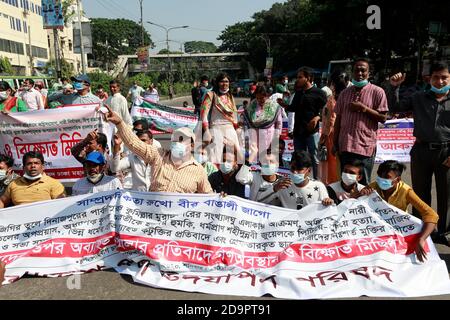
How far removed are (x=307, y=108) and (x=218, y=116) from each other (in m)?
1.18

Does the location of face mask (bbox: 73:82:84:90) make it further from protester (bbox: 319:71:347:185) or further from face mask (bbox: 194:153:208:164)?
protester (bbox: 319:71:347:185)

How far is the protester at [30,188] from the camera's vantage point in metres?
4.57

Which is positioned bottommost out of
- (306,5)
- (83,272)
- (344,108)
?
(83,272)

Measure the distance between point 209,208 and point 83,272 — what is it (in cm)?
124

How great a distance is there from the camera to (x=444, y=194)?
180 inches

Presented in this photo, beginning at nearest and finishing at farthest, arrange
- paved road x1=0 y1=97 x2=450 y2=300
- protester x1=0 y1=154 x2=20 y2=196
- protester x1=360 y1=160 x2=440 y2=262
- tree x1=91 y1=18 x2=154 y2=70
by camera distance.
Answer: paved road x1=0 y1=97 x2=450 y2=300, protester x1=360 y1=160 x2=440 y2=262, protester x1=0 y1=154 x2=20 y2=196, tree x1=91 y1=18 x2=154 y2=70

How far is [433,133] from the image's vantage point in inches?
173

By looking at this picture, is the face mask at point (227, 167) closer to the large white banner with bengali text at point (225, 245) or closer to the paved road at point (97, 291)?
the large white banner with bengali text at point (225, 245)

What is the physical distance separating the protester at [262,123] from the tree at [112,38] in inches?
3650

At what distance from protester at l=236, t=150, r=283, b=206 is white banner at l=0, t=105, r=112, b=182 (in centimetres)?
Answer: 282

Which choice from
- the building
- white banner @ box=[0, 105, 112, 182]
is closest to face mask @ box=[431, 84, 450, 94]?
white banner @ box=[0, 105, 112, 182]

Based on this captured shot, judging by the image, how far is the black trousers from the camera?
446 cm
